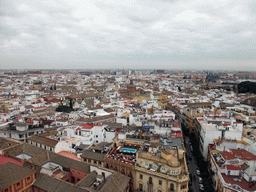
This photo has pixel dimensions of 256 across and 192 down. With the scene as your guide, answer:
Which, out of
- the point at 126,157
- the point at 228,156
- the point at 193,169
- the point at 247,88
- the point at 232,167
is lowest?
the point at 193,169

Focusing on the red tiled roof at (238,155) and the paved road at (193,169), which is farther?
the paved road at (193,169)

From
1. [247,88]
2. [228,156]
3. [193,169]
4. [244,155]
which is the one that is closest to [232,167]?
[228,156]

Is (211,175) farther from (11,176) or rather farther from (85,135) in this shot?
(11,176)

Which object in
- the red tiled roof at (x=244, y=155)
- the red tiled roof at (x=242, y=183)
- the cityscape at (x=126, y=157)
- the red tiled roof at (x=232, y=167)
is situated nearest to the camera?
the red tiled roof at (x=242, y=183)

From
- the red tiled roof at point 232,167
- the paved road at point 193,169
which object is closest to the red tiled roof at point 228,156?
the red tiled roof at point 232,167

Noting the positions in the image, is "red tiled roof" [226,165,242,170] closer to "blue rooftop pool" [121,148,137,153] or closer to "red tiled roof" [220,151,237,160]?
"red tiled roof" [220,151,237,160]

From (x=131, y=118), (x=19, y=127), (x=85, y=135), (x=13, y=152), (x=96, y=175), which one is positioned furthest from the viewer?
(x=131, y=118)

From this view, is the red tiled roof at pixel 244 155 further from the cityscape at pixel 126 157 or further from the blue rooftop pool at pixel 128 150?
the blue rooftop pool at pixel 128 150

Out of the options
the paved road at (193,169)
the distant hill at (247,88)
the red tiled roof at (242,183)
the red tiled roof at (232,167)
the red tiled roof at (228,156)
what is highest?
the distant hill at (247,88)

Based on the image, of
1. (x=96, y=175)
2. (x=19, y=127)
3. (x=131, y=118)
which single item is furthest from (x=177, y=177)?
(x=19, y=127)

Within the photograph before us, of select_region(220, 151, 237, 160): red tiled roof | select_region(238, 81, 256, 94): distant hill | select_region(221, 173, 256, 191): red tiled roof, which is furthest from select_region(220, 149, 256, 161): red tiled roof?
select_region(238, 81, 256, 94): distant hill

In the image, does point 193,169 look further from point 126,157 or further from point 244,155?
point 126,157
